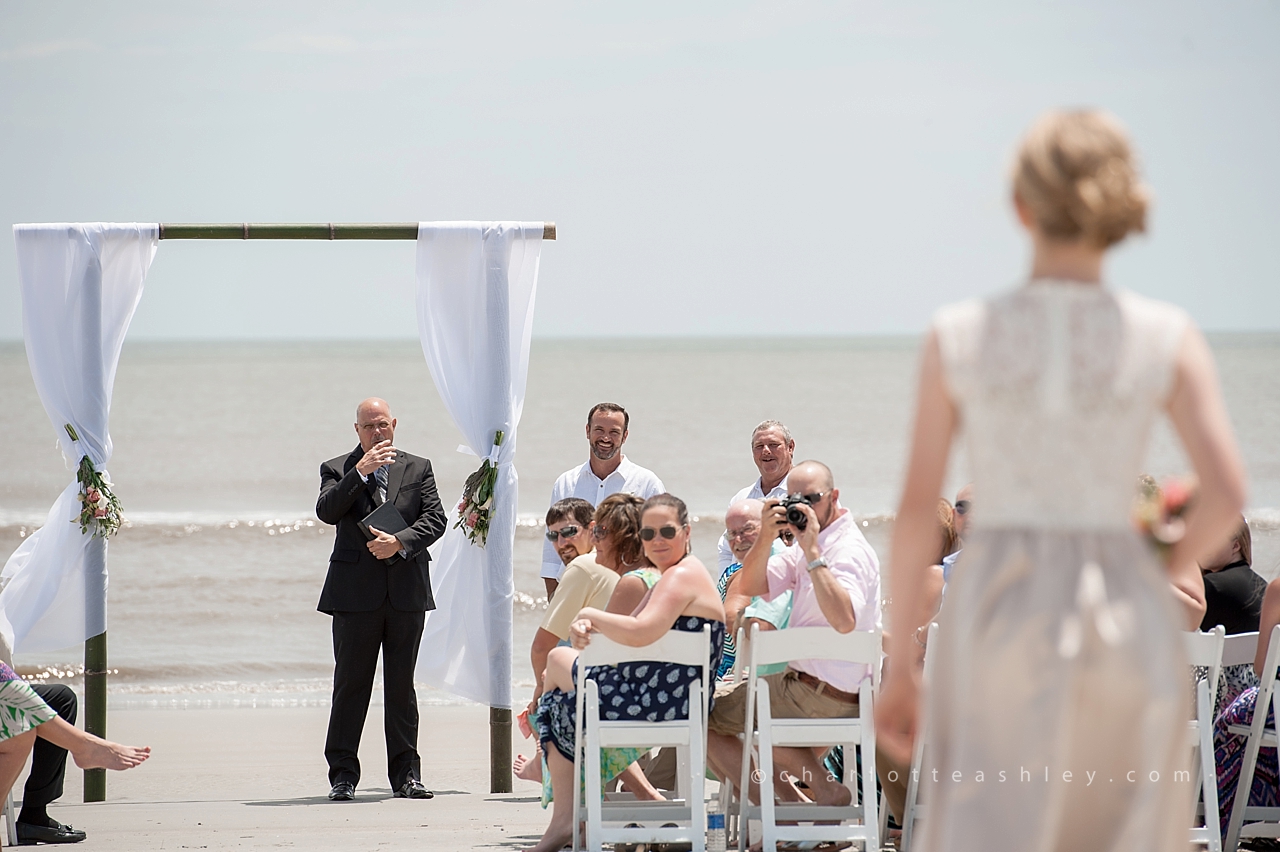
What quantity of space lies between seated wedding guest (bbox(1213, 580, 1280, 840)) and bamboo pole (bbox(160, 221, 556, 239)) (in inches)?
151

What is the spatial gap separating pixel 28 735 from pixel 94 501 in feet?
6.26

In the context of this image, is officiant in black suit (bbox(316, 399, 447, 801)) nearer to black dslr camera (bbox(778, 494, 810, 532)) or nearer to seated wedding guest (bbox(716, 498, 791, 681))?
seated wedding guest (bbox(716, 498, 791, 681))

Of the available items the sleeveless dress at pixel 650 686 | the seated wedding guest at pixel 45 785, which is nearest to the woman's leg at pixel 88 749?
the seated wedding guest at pixel 45 785

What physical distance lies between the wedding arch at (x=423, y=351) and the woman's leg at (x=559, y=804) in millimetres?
1777

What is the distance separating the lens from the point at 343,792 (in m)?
6.38

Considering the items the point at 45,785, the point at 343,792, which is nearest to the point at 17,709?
the point at 45,785

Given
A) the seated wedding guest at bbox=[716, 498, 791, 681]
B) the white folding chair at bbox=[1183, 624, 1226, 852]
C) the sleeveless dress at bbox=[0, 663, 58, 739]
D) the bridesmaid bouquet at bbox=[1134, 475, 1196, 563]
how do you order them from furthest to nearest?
the seated wedding guest at bbox=[716, 498, 791, 681] < the sleeveless dress at bbox=[0, 663, 58, 739] < the white folding chair at bbox=[1183, 624, 1226, 852] < the bridesmaid bouquet at bbox=[1134, 475, 1196, 563]

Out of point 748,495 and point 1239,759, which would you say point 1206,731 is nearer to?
point 1239,759

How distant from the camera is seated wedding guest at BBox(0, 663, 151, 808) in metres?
4.86

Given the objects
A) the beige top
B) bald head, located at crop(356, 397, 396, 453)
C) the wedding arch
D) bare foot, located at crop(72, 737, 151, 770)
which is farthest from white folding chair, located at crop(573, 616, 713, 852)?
bald head, located at crop(356, 397, 396, 453)

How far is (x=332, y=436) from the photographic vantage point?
32281mm

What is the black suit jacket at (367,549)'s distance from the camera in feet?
21.3

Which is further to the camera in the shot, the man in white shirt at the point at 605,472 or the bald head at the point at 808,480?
the man in white shirt at the point at 605,472

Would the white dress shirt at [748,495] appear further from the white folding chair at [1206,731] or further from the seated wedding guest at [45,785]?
the seated wedding guest at [45,785]
